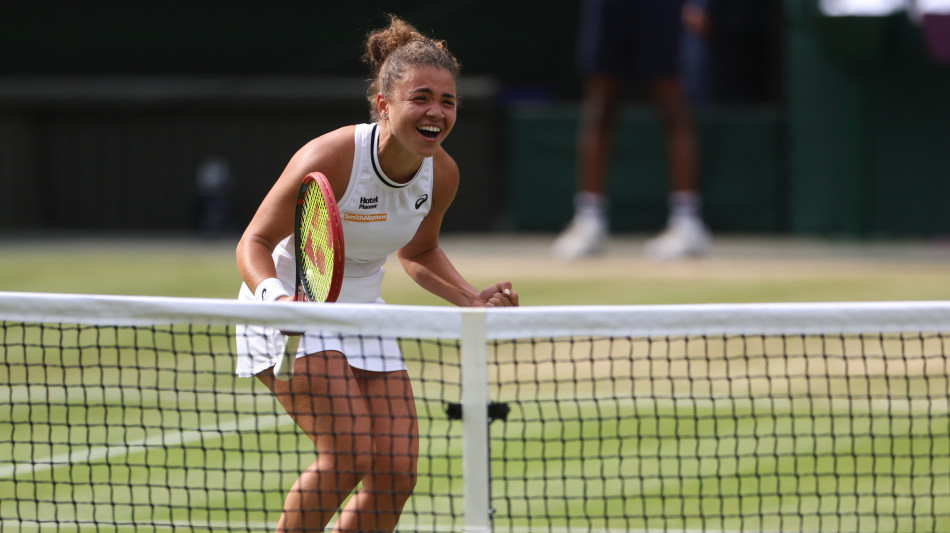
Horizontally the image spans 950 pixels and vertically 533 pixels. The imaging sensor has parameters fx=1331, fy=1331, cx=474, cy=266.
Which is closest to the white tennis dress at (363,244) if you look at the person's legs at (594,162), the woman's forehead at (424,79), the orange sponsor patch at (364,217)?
the orange sponsor patch at (364,217)

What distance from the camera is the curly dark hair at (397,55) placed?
3453 millimetres

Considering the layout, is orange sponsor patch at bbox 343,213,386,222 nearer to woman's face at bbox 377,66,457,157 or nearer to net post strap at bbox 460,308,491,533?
woman's face at bbox 377,66,457,157

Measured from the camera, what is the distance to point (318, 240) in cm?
326

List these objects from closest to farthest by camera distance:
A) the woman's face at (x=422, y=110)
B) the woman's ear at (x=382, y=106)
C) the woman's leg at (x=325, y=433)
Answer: the woman's leg at (x=325, y=433), the woman's face at (x=422, y=110), the woman's ear at (x=382, y=106)

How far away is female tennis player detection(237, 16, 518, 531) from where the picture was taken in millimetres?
3334

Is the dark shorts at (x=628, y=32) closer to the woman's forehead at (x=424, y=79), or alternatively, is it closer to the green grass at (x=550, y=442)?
the green grass at (x=550, y=442)

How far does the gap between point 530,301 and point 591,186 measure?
1451mm

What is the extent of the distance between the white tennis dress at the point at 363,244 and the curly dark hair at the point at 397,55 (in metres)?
0.15

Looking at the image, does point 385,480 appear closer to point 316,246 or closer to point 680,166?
point 316,246

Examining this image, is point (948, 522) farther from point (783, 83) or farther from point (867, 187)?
point (783, 83)

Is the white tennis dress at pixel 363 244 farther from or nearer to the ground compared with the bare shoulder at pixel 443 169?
nearer to the ground

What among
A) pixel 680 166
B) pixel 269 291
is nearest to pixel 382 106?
pixel 269 291

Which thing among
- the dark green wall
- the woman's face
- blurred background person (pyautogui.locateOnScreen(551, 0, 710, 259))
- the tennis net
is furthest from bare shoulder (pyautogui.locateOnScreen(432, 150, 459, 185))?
the dark green wall

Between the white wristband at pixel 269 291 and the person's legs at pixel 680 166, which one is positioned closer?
the white wristband at pixel 269 291
